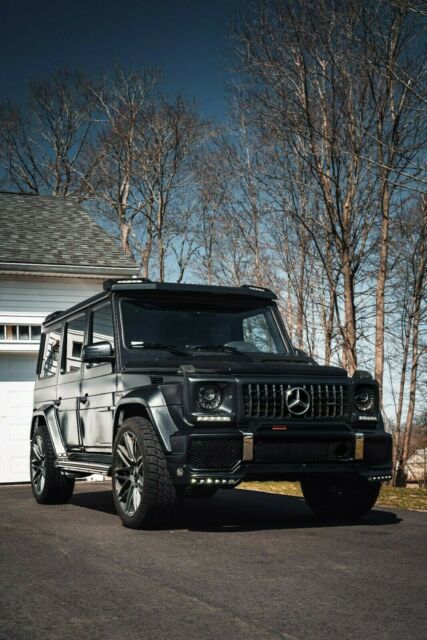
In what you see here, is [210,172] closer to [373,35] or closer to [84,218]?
[84,218]

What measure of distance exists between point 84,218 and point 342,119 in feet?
23.7

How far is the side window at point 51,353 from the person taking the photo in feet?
34.7

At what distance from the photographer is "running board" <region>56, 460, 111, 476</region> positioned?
8.11m

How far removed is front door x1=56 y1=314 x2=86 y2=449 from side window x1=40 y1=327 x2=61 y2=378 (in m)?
0.34

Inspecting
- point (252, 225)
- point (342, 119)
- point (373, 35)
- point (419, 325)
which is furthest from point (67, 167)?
point (373, 35)

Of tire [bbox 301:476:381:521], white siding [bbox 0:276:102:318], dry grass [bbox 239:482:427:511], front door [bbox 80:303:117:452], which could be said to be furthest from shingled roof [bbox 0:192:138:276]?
tire [bbox 301:476:381:521]

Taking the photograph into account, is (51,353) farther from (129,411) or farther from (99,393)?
(129,411)

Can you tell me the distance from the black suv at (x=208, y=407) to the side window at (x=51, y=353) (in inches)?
50.3

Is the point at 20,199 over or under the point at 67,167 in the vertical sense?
under

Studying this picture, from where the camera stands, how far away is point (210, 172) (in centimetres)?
3173

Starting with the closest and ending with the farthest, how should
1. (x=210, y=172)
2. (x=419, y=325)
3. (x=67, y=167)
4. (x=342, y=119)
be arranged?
(x=342, y=119)
(x=419, y=325)
(x=210, y=172)
(x=67, y=167)

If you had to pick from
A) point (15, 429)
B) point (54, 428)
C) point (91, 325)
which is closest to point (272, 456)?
point (91, 325)

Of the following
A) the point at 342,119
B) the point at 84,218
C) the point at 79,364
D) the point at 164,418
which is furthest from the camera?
the point at 84,218

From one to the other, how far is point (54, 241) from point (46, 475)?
33.4ft
